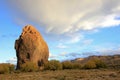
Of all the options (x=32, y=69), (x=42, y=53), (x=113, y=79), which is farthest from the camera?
(x=42, y=53)

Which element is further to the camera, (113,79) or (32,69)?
(32,69)

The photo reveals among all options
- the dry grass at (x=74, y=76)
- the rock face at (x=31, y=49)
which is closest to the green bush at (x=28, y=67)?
the rock face at (x=31, y=49)

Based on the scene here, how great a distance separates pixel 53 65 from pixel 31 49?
5.46 metres

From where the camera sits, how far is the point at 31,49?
5672 centimetres

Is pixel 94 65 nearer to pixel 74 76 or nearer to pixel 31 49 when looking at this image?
pixel 31 49

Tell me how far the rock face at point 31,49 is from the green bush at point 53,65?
5.72 feet

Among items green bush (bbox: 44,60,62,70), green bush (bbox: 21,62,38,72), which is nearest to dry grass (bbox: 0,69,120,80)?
green bush (bbox: 21,62,38,72)

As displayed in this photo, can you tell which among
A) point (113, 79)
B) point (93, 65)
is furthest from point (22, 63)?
point (113, 79)

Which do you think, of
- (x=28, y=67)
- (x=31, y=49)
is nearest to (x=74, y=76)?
(x=28, y=67)

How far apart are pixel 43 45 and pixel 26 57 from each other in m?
4.32

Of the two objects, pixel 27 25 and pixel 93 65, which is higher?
pixel 27 25

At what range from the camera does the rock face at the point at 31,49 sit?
2240 inches

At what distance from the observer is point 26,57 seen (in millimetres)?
57344

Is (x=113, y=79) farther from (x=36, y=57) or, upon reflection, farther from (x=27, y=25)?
(x=27, y=25)
